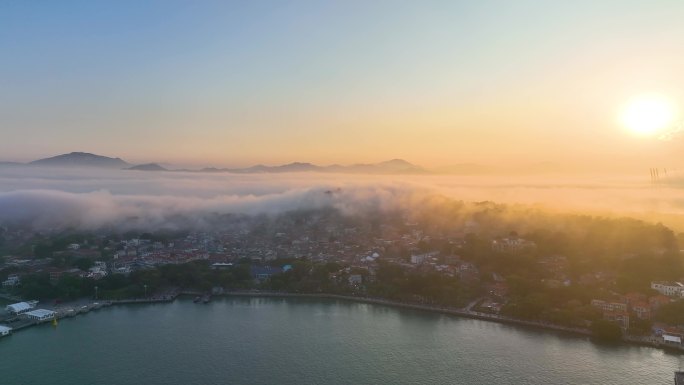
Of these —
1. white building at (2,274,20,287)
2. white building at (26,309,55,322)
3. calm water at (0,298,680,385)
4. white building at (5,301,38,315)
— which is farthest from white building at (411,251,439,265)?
white building at (2,274,20,287)

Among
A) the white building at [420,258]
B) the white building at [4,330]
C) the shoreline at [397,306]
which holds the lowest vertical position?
the shoreline at [397,306]

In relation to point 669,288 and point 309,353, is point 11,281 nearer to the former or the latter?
point 309,353

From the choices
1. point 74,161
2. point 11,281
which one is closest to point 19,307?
point 11,281

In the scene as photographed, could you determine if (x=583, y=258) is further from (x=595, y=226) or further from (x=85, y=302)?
(x=85, y=302)

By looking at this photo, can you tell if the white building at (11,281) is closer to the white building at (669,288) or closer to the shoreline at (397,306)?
the shoreline at (397,306)

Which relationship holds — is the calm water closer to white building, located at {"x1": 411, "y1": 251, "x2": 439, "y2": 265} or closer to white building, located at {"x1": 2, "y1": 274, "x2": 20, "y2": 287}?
white building, located at {"x1": 2, "y1": 274, "x2": 20, "y2": 287}

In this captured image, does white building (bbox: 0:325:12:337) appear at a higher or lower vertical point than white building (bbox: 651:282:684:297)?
lower

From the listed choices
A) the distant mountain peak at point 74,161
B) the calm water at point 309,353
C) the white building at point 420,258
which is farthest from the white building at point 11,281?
the distant mountain peak at point 74,161
